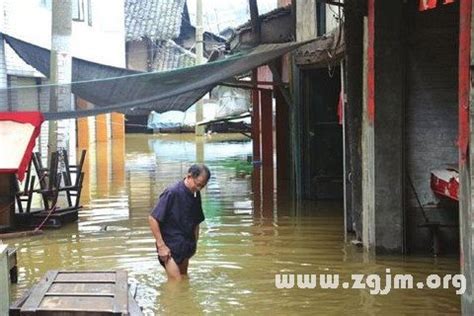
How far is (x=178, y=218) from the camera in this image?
738 cm

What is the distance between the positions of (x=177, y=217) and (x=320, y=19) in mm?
7619

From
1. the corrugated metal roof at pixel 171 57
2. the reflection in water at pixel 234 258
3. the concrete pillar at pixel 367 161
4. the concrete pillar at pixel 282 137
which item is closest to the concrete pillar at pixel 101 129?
the corrugated metal roof at pixel 171 57

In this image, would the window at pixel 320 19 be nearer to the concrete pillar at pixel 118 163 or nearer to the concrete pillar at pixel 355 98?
the concrete pillar at pixel 355 98

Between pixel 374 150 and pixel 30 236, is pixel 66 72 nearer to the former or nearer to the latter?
pixel 30 236

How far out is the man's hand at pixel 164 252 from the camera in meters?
7.27

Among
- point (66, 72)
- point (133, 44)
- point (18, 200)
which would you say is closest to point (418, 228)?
point (18, 200)

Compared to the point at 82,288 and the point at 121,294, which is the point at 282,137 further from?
the point at 121,294

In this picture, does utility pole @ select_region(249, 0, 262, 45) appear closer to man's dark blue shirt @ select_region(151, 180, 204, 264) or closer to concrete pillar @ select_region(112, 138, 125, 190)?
concrete pillar @ select_region(112, 138, 125, 190)

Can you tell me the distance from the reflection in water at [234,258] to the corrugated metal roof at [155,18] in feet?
82.7

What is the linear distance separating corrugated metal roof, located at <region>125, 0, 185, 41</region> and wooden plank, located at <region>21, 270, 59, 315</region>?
35563mm

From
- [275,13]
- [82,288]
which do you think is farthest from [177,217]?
[275,13]

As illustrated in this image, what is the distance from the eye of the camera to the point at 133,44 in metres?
41.5

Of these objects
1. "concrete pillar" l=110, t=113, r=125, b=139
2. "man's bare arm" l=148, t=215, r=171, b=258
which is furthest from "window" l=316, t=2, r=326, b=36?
"concrete pillar" l=110, t=113, r=125, b=139

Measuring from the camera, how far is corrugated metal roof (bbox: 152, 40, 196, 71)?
41.0m
